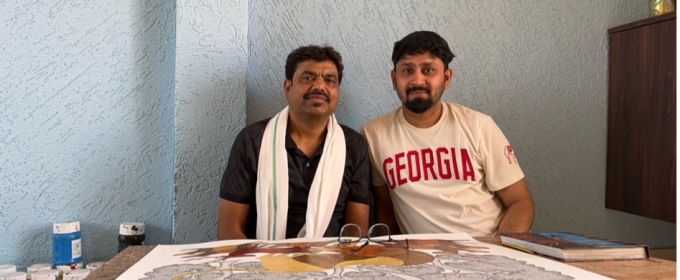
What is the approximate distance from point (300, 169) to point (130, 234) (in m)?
0.55

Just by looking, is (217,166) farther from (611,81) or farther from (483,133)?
(611,81)

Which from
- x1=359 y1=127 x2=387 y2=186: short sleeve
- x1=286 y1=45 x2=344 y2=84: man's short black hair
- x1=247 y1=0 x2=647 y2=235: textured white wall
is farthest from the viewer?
x1=247 y1=0 x2=647 y2=235: textured white wall

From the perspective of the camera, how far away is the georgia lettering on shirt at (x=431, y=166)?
5.62ft

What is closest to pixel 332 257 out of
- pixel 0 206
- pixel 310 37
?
pixel 310 37

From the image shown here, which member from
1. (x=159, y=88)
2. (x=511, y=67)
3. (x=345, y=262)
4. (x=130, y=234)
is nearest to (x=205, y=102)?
(x=159, y=88)

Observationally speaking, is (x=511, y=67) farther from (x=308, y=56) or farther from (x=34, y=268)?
(x=34, y=268)

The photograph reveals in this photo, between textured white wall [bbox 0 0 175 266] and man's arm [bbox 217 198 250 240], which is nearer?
man's arm [bbox 217 198 250 240]

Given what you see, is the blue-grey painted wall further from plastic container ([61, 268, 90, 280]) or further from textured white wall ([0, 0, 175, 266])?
plastic container ([61, 268, 90, 280])

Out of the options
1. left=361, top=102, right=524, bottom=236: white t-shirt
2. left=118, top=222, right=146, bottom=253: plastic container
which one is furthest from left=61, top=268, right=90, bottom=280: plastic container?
left=361, top=102, right=524, bottom=236: white t-shirt

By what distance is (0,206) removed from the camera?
1.72m

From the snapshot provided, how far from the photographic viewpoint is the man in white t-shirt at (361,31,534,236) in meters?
1.69

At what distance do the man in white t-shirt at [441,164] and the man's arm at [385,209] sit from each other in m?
0.05

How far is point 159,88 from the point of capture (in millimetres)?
1812

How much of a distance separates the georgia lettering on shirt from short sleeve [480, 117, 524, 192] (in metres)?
0.05
